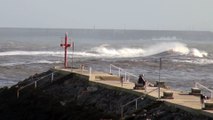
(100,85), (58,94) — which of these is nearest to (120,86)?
(100,85)

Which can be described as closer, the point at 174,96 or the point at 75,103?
the point at 174,96

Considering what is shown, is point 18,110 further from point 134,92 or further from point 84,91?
point 134,92

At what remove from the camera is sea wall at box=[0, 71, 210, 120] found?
21.0m

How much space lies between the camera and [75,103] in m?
24.9

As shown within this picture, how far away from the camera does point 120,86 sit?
82.6ft

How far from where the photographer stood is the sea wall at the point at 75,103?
20984 millimetres

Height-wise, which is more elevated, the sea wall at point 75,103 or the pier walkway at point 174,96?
the pier walkway at point 174,96

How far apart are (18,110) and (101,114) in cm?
502

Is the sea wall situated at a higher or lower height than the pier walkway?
lower

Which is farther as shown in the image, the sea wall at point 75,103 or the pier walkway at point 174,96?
the sea wall at point 75,103

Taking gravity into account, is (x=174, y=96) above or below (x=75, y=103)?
above

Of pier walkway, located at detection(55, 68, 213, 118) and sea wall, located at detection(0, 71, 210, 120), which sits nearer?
pier walkway, located at detection(55, 68, 213, 118)

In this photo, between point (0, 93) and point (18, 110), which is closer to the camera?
point (18, 110)

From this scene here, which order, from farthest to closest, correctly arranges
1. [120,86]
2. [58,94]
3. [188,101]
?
[58,94] < [120,86] < [188,101]
